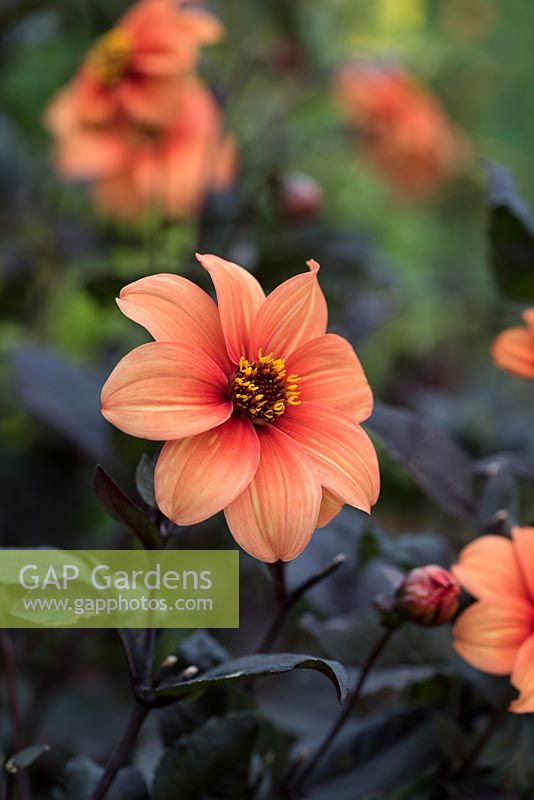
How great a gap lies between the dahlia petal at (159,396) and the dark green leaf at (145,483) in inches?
1.5

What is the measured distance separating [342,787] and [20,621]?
0.89ft

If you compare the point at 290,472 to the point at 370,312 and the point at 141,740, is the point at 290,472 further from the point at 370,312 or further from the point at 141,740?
the point at 370,312

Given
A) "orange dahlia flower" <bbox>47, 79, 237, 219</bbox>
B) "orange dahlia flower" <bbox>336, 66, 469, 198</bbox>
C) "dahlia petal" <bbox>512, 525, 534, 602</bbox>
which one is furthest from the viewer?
"orange dahlia flower" <bbox>336, 66, 469, 198</bbox>

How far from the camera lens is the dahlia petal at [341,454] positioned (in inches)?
18.8

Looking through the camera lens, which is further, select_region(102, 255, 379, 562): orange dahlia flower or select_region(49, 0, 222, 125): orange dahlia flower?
select_region(49, 0, 222, 125): orange dahlia flower

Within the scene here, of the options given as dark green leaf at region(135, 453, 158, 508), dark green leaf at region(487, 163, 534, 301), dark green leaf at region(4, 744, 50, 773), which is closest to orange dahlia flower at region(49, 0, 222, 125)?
dark green leaf at region(487, 163, 534, 301)

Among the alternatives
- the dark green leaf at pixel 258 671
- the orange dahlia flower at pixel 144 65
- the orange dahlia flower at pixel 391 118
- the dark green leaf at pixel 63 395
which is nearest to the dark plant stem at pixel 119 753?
the dark green leaf at pixel 258 671

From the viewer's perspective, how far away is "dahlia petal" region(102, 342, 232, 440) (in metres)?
0.45

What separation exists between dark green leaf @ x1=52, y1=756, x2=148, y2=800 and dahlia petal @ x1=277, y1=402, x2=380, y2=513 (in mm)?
225

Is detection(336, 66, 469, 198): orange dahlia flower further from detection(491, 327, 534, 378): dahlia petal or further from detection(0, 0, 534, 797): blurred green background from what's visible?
detection(491, 327, 534, 378): dahlia petal

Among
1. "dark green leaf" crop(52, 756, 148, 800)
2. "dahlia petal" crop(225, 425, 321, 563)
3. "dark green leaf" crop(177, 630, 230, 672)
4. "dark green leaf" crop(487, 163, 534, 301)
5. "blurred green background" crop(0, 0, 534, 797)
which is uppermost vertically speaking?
"dahlia petal" crop(225, 425, 321, 563)

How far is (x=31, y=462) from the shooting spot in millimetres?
1088

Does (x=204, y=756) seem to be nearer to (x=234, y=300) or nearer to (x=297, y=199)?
(x=234, y=300)

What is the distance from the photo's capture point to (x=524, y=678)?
50cm
